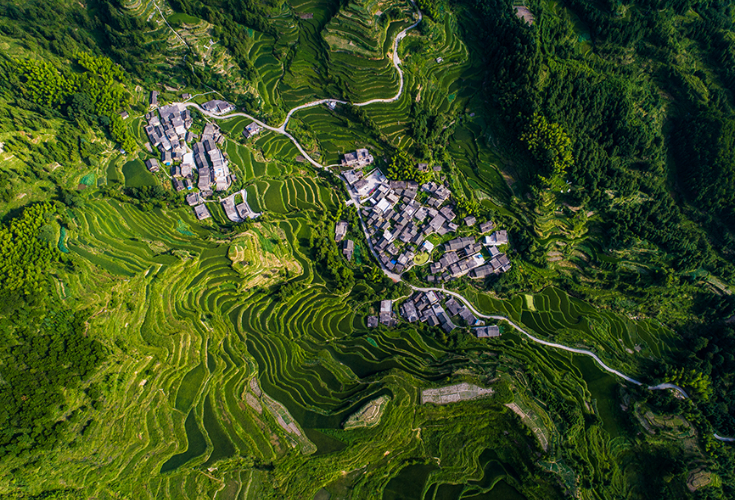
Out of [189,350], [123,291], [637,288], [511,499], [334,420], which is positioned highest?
[123,291]

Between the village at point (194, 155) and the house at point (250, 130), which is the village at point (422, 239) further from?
the village at point (194, 155)

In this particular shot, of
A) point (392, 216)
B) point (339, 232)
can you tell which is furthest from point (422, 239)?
point (339, 232)

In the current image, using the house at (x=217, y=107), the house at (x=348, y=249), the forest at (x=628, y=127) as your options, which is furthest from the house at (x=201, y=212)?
the forest at (x=628, y=127)

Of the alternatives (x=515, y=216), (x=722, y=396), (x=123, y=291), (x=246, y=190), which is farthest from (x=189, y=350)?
(x=722, y=396)

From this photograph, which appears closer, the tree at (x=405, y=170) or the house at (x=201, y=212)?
the house at (x=201, y=212)

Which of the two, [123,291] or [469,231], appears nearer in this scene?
[123,291]

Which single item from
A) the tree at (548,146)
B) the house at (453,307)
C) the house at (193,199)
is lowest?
the house at (453,307)

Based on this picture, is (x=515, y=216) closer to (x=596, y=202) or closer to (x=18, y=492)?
Answer: (x=596, y=202)

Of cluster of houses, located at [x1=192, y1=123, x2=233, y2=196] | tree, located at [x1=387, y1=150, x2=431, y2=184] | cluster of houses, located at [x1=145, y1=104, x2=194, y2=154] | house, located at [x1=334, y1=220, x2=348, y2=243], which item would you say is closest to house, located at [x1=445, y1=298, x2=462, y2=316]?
house, located at [x1=334, y1=220, x2=348, y2=243]
